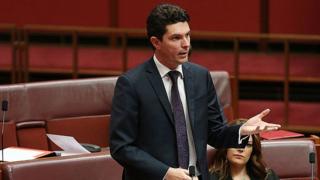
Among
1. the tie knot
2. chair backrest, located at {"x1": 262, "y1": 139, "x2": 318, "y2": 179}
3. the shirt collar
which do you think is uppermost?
the shirt collar

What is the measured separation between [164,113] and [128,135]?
0.09 metres

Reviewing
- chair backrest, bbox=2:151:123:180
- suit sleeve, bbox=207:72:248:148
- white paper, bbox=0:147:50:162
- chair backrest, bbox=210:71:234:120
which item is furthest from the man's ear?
chair backrest, bbox=210:71:234:120

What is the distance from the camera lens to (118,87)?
1.81 metres

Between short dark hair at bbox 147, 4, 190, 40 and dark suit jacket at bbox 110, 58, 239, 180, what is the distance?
0.28ft

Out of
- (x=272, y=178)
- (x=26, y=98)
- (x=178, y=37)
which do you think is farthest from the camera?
(x=26, y=98)

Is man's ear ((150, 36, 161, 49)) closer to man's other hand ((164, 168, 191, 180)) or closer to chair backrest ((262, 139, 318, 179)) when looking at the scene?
man's other hand ((164, 168, 191, 180))

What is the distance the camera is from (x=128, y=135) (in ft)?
5.83

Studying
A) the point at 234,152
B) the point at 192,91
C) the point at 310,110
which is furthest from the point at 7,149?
the point at 310,110

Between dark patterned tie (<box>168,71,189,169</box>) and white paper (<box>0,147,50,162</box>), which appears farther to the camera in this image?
white paper (<box>0,147,50,162</box>)

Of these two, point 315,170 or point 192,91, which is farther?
point 315,170

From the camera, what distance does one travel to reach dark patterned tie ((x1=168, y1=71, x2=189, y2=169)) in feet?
5.90

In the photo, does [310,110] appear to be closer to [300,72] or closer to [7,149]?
[300,72]

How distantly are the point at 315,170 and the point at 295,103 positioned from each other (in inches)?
61.8

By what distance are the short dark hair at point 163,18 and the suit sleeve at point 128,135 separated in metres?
0.12
